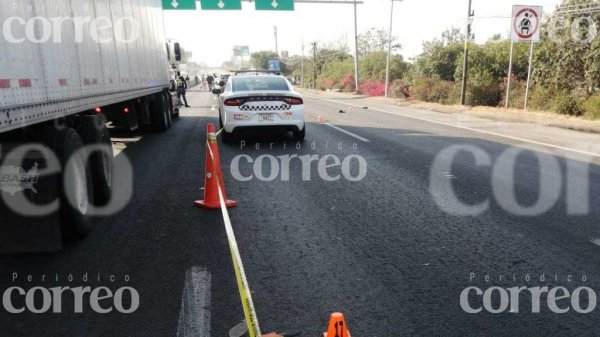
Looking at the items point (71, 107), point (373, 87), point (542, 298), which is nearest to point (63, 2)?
point (71, 107)

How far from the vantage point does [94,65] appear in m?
5.84

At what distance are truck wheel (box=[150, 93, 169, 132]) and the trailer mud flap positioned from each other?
9.26 metres

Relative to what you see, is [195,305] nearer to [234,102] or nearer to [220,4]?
[234,102]

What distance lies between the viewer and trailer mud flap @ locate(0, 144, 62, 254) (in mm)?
3996

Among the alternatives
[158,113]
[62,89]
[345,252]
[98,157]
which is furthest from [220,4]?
[345,252]

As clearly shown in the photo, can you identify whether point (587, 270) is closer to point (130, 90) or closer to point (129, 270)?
point (129, 270)

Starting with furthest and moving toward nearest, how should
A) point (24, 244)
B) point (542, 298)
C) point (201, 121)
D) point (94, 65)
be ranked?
1. point (201, 121)
2. point (94, 65)
3. point (24, 244)
4. point (542, 298)

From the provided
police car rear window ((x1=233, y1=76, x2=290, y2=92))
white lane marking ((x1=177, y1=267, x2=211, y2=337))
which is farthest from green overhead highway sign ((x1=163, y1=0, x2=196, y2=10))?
white lane marking ((x1=177, y1=267, x2=211, y2=337))

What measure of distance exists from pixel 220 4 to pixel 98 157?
2739 cm

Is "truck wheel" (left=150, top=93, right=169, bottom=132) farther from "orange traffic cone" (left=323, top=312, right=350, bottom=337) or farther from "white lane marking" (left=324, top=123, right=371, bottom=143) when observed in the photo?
"orange traffic cone" (left=323, top=312, right=350, bottom=337)

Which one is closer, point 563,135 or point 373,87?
point 563,135

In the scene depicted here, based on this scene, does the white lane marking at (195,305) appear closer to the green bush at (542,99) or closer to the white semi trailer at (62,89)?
the white semi trailer at (62,89)

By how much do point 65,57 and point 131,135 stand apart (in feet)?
28.0

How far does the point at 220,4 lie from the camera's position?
30688 millimetres
